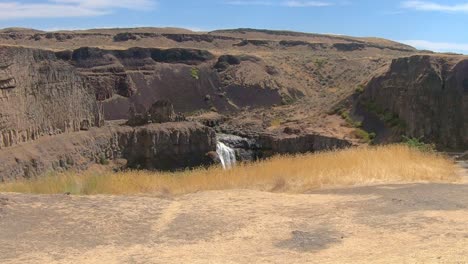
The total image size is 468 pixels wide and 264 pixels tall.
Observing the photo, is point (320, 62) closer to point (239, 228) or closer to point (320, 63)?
point (320, 63)

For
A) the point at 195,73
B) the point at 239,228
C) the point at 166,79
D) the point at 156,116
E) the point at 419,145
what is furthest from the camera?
the point at 195,73

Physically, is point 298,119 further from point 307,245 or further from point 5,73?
point 307,245

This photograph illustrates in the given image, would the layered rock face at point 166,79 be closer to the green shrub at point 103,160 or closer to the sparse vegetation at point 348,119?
the sparse vegetation at point 348,119

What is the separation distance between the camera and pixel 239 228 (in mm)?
9883

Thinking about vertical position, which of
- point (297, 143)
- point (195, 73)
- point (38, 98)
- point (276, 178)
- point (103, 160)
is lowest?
point (297, 143)

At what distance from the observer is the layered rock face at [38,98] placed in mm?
28828

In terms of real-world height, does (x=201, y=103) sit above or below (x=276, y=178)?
below

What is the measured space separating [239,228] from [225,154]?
38877 millimetres

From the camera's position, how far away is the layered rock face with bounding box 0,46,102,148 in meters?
28.8

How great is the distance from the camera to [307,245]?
880cm

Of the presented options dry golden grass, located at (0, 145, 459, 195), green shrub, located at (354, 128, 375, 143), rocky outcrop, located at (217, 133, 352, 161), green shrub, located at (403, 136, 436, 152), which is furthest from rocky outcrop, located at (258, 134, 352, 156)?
dry golden grass, located at (0, 145, 459, 195)

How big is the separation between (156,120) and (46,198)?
1293 inches

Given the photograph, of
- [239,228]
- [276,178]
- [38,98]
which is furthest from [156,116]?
[239,228]

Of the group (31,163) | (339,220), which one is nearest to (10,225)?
(339,220)
